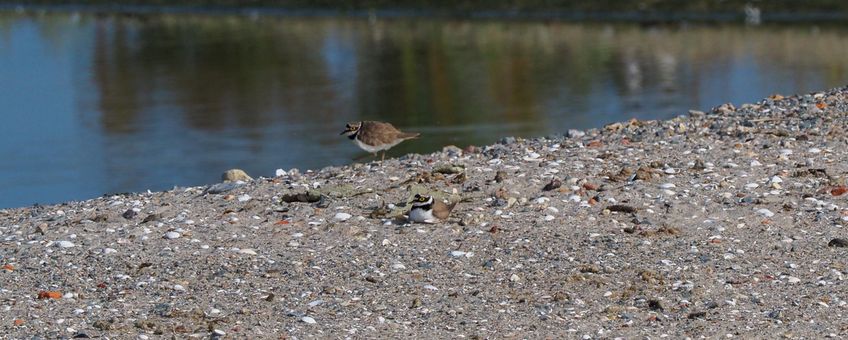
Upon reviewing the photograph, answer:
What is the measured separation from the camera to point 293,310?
794 cm

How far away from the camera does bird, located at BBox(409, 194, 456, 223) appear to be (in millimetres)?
9789

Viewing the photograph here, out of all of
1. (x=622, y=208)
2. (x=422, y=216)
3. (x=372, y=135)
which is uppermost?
(x=422, y=216)

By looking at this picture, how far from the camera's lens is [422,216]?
982 centimetres

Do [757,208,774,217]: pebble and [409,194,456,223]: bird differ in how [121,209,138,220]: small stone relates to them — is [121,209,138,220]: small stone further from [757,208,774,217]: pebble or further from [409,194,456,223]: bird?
[757,208,774,217]: pebble

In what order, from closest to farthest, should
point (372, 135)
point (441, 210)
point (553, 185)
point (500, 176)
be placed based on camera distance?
point (441, 210) < point (553, 185) < point (500, 176) < point (372, 135)

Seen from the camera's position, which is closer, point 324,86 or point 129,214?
point 129,214

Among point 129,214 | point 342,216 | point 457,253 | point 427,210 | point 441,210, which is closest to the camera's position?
point 457,253

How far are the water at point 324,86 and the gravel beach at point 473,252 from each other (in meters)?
5.40

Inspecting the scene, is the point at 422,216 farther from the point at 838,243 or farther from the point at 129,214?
the point at 838,243

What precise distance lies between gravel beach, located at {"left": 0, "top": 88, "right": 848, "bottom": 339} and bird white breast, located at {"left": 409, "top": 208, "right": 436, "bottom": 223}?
139 millimetres

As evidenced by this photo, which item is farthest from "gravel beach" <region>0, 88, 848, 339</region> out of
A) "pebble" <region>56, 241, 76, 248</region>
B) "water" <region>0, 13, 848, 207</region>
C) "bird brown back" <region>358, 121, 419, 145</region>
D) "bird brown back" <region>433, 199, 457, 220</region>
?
"water" <region>0, 13, 848, 207</region>

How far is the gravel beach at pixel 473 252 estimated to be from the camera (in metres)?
7.72

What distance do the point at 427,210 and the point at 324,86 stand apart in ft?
57.5

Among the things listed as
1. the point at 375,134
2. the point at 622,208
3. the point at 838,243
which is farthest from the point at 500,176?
the point at 838,243
